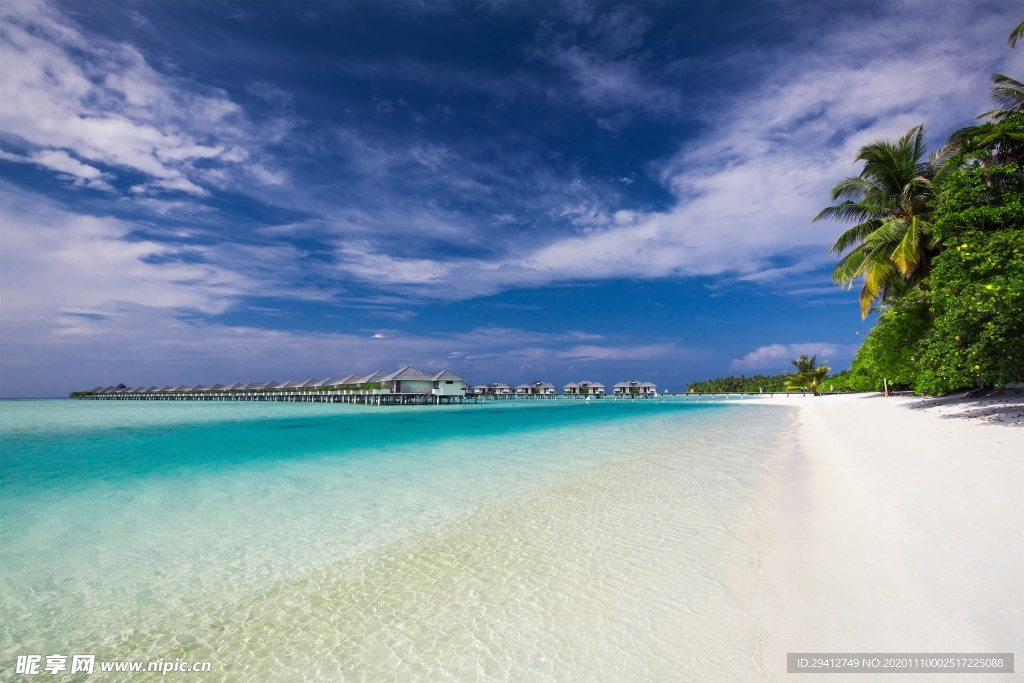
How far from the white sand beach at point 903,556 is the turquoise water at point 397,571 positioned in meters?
0.32

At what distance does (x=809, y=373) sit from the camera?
47.1 metres

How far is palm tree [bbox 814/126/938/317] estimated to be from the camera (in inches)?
463

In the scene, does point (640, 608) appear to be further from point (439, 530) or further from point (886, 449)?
point (886, 449)

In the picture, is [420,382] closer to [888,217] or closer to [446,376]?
[446,376]

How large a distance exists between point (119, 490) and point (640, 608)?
843cm

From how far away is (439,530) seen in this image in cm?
495

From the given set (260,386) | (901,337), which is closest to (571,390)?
(260,386)

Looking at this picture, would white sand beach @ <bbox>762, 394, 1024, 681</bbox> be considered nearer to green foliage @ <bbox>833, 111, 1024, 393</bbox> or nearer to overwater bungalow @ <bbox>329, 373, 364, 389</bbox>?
green foliage @ <bbox>833, 111, 1024, 393</bbox>

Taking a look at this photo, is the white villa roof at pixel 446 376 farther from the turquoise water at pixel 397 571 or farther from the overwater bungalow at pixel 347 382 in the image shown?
the turquoise water at pixel 397 571

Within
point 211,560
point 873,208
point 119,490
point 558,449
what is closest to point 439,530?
point 211,560

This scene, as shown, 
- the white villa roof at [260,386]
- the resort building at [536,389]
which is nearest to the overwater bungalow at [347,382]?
the white villa roof at [260,386]

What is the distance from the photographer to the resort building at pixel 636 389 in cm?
7088

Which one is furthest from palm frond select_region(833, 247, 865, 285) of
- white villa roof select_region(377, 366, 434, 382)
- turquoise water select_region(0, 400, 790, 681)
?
white villa roof select_region(377, 366, 434, 382)

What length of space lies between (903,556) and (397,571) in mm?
3995
